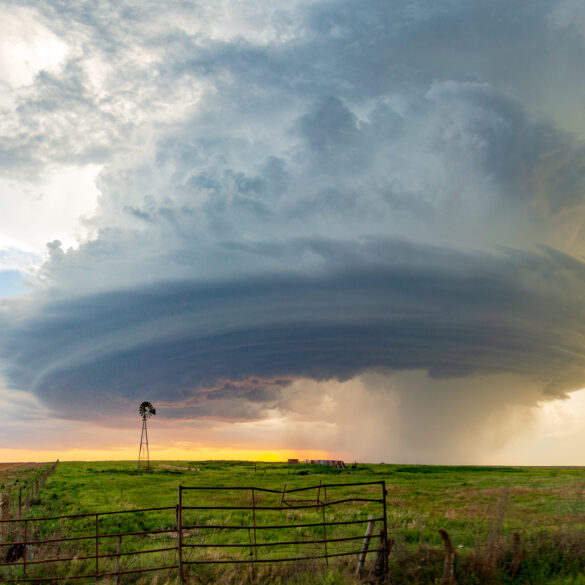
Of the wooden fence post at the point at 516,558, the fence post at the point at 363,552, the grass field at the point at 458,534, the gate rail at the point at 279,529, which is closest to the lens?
the gate rail at the point at 279,529

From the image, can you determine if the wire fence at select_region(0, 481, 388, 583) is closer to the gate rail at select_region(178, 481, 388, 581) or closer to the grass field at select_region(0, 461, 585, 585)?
the gate rail at select_region(178, 481, 388, 581)

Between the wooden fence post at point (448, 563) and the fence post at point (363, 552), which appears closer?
the wooden fence post at point (448, 563)

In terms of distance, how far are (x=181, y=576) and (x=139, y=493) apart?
157ft

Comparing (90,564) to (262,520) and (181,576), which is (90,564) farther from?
(262,520)

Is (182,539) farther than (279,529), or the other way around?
(279,529)

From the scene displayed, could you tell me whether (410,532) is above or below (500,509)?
below

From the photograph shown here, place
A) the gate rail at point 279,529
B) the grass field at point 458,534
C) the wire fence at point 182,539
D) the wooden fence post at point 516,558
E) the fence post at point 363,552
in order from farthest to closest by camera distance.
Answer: the wooden fence post at point 516,558, the grass field at point 458,534, the wire fence at point 182,539, the fence post at point 363,552, the gate rail at point 279,529

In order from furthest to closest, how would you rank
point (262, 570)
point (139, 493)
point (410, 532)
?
1. point (139, 493)
2. point (410, 532)
3. point (262, 570)

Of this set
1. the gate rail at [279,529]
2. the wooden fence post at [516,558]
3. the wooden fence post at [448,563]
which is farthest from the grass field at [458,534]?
the gate rail at [279,529]

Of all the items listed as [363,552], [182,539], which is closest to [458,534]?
[363,552]

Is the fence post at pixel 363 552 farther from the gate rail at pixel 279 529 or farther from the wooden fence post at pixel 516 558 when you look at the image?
the wooden fence post at pixel 516 558

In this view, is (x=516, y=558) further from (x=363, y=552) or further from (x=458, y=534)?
(x=458, y=534)

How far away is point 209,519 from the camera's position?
120 feet

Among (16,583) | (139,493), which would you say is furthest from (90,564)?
(139,493)
